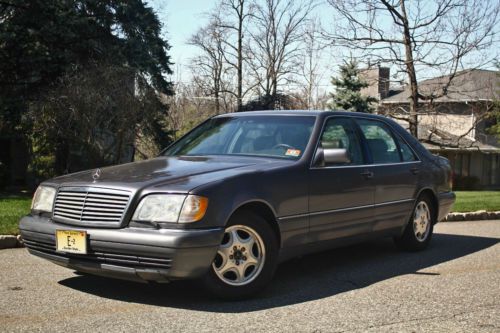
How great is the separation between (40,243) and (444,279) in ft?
12.4

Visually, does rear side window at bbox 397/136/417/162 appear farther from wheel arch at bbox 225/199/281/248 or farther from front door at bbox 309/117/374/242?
wheel arch at bbox 225/199/281/248

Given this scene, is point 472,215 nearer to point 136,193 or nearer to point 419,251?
point 419,251

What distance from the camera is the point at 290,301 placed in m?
5.08

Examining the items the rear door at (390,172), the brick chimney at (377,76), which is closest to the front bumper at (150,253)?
the rear door at (390,172)

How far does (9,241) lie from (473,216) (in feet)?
27.3

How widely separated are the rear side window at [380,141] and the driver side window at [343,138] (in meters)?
0.23

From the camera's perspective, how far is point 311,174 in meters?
5.66

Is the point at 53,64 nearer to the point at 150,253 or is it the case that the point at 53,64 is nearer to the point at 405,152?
the point at 405,152

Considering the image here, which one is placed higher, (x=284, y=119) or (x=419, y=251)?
(x=284, y=119)

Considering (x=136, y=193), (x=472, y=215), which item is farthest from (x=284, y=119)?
(x=472, y=215)

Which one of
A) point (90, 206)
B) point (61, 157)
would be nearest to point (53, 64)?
point (61, 157)

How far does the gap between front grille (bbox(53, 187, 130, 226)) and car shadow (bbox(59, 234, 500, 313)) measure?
0.71m

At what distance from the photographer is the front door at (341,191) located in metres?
5.71

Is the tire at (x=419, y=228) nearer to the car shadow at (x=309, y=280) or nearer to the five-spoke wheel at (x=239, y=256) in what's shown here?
the car shadow at (x=309, y=280)
